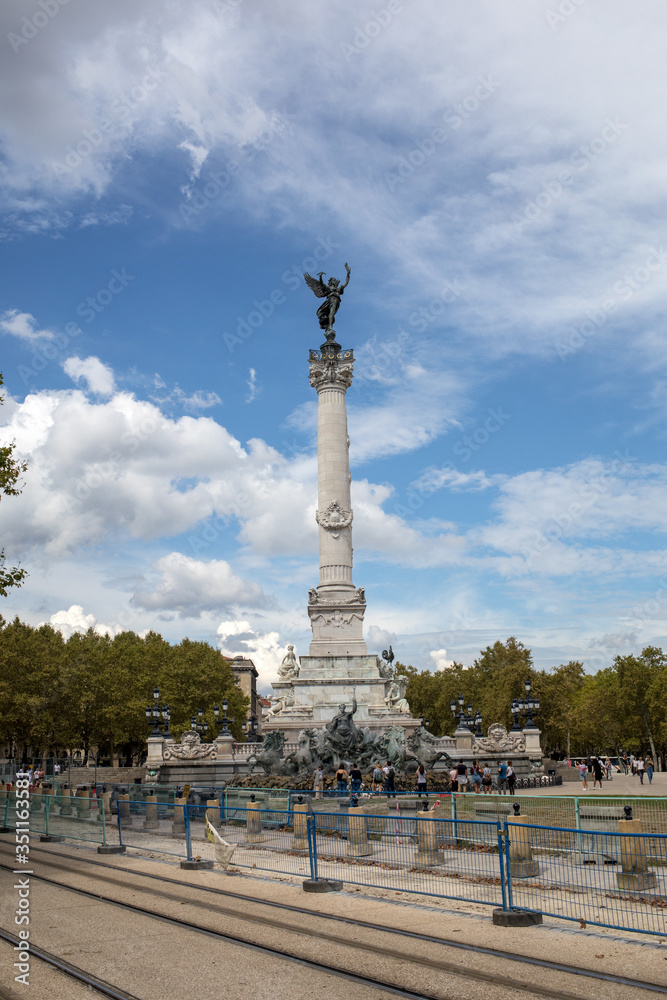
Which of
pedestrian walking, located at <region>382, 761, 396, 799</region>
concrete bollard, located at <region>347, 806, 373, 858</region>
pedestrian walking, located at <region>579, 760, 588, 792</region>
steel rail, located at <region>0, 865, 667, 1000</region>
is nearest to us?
steel rail, located at <region>0, 865, 667, 1000</region>

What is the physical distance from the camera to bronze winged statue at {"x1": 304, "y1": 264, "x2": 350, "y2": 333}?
183 ft

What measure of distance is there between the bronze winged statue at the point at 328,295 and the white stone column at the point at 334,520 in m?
2.75

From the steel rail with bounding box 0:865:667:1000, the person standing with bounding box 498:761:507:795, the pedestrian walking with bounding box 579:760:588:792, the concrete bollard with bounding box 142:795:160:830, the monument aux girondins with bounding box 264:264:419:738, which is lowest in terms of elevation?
the pedestrian walking with bounding box 579:760:588:792

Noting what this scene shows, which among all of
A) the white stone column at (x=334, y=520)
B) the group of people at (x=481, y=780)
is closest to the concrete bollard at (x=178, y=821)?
the group of people at (x=481, y=780)

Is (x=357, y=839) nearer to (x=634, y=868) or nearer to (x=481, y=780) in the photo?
(x=634, y=868)

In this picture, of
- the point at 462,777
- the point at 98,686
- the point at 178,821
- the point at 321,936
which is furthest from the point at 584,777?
the point at 98,686

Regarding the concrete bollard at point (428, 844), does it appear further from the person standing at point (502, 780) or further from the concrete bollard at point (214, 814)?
the person standing at point (502, 780)

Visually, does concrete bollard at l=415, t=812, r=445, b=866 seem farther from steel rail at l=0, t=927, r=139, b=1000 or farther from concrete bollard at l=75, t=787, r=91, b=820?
concrete bollard at l=75, t=787, r=91, b=820

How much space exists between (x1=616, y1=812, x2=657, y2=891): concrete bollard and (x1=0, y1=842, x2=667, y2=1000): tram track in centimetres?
258

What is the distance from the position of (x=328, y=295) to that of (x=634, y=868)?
5006 cm

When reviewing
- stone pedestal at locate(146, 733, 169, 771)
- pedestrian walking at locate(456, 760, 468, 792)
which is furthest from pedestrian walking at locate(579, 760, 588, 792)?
stone pedestal at locate(146, 733, 169, 771)

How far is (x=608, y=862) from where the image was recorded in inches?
439

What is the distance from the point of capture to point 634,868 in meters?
11.0

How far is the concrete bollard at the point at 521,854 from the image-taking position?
37.4 ft
